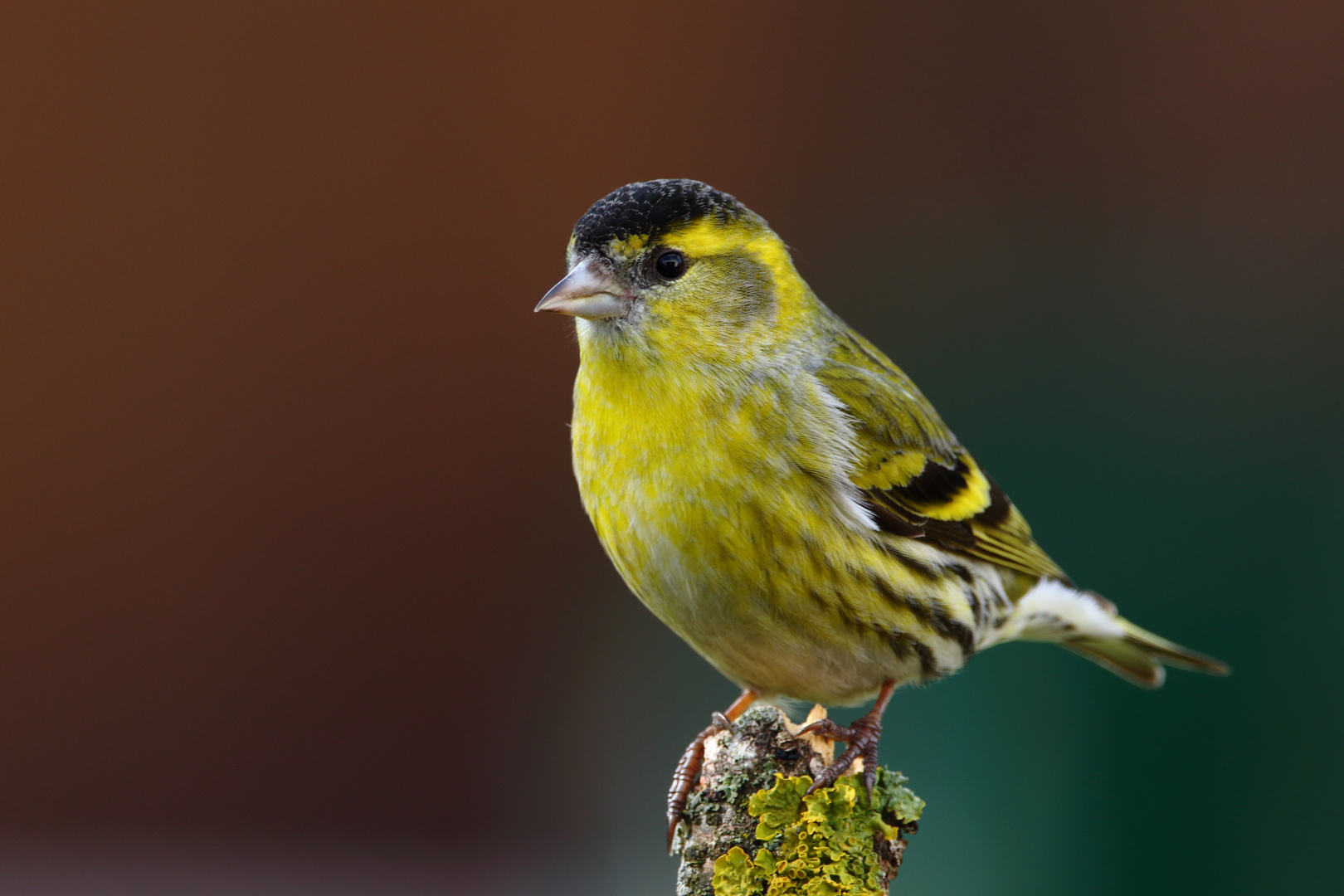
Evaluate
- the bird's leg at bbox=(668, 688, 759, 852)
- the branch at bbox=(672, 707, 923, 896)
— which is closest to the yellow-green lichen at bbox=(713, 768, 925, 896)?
the branch at bbox=(672, 707, 923, 896)

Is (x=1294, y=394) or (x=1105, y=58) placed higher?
(x=1105, y=58)

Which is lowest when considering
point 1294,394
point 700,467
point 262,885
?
point 262,885

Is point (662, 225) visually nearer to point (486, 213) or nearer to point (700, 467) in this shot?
point (700, 467)

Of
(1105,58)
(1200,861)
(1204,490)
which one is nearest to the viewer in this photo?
(1200,861)

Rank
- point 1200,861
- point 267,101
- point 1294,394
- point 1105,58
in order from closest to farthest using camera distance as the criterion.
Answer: point 1200,861
point 1294,394
point 267,101
point 1105,58

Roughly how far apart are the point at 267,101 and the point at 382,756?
268cm

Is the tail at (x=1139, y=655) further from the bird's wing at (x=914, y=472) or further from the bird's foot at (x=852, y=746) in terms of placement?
the bird's foot at (x=852, y=746)

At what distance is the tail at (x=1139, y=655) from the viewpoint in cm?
279

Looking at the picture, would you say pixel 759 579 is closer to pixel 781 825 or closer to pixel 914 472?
pixel 781 825

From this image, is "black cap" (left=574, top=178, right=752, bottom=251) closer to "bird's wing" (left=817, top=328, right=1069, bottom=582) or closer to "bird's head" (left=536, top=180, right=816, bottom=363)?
"bird's head" (left=536, top=180, right=816, bottom=363)

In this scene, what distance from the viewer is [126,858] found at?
482cm

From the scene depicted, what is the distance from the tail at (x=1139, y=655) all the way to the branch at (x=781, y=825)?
49.4 inches

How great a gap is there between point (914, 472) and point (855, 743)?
617 millimetres

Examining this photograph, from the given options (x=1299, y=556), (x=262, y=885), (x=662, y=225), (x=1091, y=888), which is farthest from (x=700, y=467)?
(x=262, y=885)
